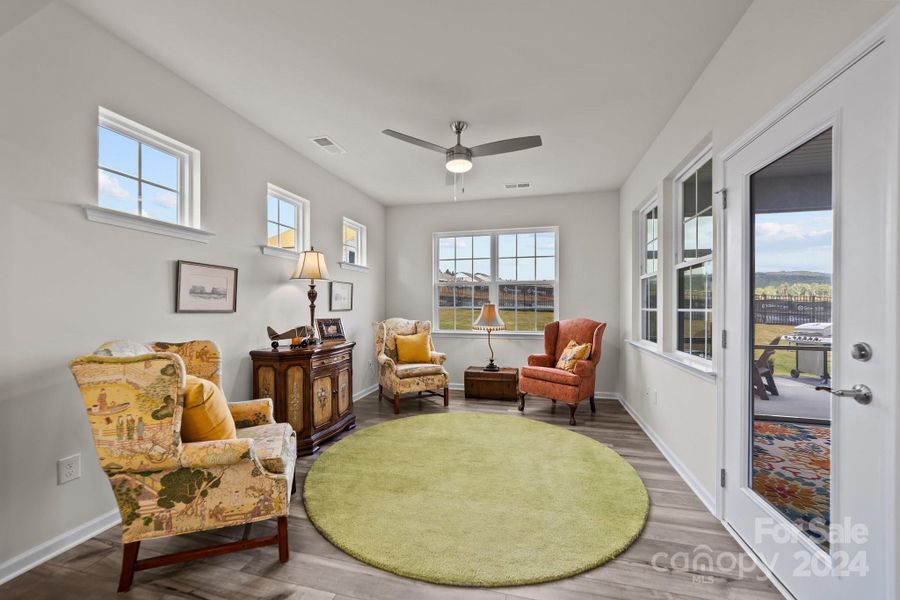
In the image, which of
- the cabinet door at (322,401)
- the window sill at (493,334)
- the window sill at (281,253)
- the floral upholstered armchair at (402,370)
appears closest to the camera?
the cabinet door at (322,401)

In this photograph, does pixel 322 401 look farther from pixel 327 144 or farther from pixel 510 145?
pixel 510 145

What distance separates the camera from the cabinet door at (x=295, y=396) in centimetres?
303

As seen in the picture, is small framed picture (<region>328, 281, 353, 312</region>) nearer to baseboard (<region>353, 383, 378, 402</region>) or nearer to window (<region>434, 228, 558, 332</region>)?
baseboard (<region>353, 383, 378, 402</region>)

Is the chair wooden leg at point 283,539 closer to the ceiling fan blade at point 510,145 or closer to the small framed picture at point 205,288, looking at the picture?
the small framed picture at point 205,288

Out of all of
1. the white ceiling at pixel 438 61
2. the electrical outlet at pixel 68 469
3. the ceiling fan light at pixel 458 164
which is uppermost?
the white ceiling at pixel 438 61

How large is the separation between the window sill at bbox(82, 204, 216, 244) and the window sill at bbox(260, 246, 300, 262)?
22.1 inches

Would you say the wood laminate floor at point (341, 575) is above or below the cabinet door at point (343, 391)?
below

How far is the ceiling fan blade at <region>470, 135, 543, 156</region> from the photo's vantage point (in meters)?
2.65

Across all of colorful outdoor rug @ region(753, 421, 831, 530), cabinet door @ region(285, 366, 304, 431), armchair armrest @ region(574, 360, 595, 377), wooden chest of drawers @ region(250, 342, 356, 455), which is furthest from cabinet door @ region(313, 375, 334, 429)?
colorful outdoor rug @ region(753, 421, 831, 530)

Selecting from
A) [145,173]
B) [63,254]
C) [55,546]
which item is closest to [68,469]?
[55,546]

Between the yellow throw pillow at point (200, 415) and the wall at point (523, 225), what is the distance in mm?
3898

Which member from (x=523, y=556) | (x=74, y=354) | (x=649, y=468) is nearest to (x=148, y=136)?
(x=74, y=354)

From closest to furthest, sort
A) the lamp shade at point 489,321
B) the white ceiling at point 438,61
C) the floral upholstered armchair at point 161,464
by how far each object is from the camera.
Answer: the floral upholstered armchair at point 161,464 < the white ceiling at point 438,61 < the lamp shade at point 489,321

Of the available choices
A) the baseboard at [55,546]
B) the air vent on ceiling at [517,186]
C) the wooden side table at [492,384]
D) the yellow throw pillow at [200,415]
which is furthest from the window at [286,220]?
the wooden side table at [492,384]
